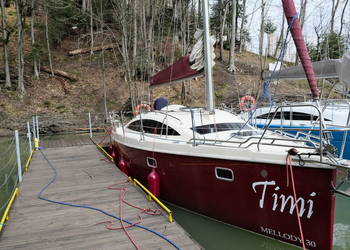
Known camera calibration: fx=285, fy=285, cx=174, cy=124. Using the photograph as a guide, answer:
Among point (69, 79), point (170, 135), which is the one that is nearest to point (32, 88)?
point (69, 79)

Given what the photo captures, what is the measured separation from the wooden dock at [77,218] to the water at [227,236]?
1.04m

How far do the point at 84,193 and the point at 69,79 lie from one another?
18261mm

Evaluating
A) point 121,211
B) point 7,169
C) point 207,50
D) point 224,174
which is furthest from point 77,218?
point 7,169

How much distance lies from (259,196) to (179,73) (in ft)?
12.1

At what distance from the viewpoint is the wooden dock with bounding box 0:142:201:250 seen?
12.5ft

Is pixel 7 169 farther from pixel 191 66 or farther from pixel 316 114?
pixel 316 114

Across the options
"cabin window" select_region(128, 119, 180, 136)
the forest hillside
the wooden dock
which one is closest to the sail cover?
"cabin window" select_region(128, 119, 180, 136)

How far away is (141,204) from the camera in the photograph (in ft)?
16.5

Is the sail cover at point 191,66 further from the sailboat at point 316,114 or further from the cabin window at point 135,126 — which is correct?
the sailboat at point 316,114

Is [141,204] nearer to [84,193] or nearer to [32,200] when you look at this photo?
[84,193]

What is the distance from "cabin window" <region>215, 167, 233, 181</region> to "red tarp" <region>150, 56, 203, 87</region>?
2.59 metres

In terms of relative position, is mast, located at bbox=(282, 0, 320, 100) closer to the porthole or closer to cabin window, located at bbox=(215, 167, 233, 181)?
cabin window, located at bbox=(215, 167, 233, 181)

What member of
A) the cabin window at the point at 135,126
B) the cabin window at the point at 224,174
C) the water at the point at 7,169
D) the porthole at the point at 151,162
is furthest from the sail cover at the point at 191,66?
the water at the point at 7,169

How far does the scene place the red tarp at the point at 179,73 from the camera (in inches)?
261
